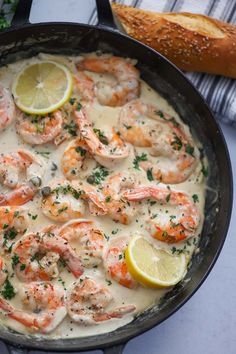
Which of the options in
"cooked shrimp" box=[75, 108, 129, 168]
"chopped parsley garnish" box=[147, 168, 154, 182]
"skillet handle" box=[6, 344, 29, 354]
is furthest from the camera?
"chopped parsley garnish" box=[147, 168, 154, 182]

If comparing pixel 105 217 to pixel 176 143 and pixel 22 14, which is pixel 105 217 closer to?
pixel 176 143

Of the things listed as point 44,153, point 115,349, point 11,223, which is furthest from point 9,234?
point 115,349

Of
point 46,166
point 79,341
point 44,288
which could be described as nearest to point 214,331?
point 79,341

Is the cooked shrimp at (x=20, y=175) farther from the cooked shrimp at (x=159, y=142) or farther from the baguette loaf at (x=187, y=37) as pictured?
the baguette loaf at (x=187, y=37)

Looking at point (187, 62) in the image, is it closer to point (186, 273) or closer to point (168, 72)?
point (168, 72)

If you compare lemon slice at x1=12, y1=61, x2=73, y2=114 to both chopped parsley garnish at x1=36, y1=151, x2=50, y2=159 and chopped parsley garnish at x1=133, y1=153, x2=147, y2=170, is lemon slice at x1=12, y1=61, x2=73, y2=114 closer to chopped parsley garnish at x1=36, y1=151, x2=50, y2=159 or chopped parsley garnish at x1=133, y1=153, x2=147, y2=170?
chopped parsley garnish at x1=36, y1=151, x2=50, y2=159

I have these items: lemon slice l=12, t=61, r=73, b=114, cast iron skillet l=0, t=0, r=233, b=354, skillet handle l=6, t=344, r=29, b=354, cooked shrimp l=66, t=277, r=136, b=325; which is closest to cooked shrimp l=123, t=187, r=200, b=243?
cast iron skillet l=0, t=0, r=233, b=354
